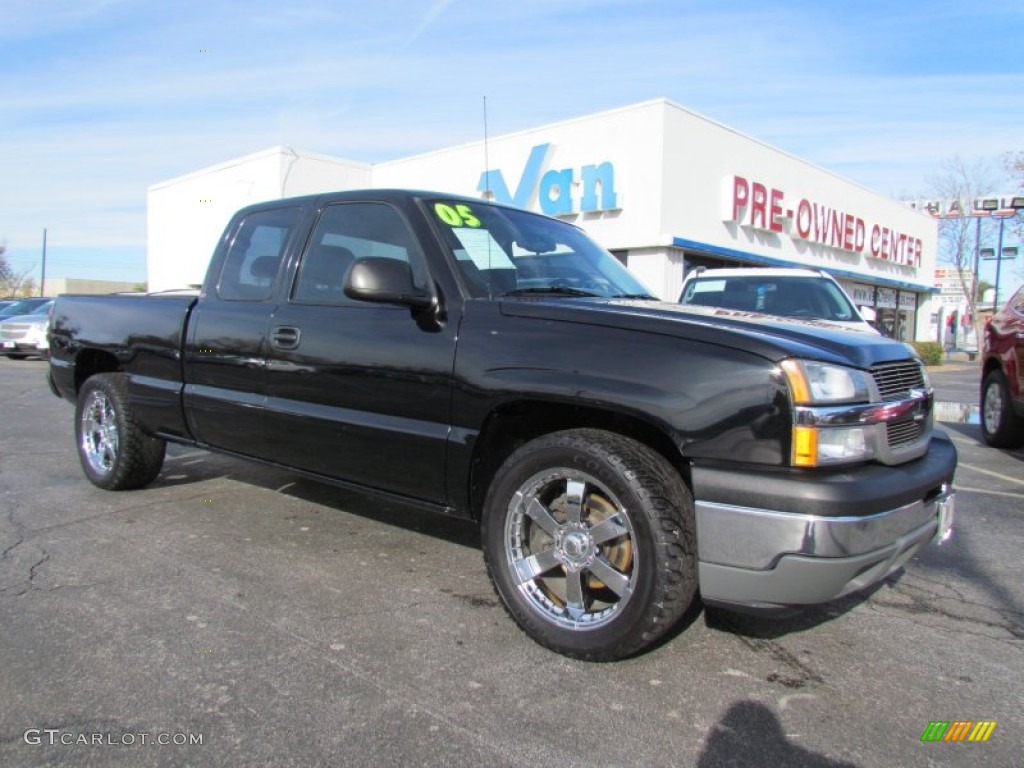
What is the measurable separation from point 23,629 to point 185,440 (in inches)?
67.2

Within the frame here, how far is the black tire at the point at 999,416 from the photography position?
7.26 meters

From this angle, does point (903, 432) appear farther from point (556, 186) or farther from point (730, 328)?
point (556, 186)

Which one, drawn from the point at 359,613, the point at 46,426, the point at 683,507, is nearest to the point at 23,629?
the point at 359,613

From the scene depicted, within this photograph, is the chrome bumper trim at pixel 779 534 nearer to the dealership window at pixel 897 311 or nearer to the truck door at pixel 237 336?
the truck door at pixel 237 336

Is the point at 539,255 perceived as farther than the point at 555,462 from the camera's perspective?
Yes

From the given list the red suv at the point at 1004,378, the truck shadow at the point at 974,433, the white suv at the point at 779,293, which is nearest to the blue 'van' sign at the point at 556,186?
the white suv at the point at 779,293

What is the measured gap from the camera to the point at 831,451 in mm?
2467

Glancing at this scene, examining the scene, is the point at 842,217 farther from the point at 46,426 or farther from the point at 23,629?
the point at 23,629

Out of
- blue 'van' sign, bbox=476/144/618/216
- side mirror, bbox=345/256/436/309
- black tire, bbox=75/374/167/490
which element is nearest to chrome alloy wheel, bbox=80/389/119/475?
black tire, bbox=75/374/167/490

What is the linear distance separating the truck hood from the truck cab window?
2.68 ft

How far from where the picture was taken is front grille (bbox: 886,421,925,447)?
2.74 meters

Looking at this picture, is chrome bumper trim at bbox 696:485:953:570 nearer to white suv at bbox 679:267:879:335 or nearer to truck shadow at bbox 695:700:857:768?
truck shadow at bbox 695:700:857:768

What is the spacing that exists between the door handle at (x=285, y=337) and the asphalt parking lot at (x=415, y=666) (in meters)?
1.10

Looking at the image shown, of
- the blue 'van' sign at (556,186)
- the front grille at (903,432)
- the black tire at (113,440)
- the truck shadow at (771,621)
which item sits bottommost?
the truck shadow at (771,621)
